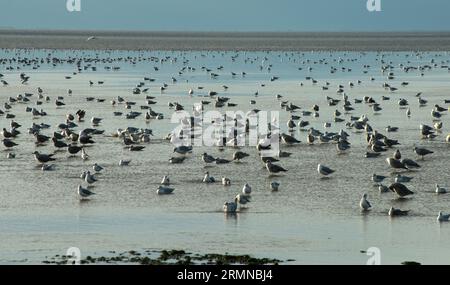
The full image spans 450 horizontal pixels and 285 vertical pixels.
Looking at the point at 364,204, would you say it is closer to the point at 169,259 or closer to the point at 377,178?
the point at 377,178

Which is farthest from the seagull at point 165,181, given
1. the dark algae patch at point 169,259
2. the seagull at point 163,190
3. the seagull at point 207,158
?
the dark algae patch at point 169,259

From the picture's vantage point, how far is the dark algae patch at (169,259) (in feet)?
54.7

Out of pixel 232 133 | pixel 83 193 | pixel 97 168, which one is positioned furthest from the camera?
pixel 232 133

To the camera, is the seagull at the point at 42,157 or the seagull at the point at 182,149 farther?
the seagull at the point at 182,149

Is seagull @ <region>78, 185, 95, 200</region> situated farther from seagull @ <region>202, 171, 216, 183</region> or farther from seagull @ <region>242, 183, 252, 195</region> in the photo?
seagull @ <region>242, 183, 252, 195</region>

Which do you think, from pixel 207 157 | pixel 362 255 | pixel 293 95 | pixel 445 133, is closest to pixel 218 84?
pixel 293 95

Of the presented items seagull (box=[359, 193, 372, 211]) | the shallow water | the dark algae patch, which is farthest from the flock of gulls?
the dark algae patch

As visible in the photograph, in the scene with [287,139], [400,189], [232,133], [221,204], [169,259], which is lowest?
[169,259]

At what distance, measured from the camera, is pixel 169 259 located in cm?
1698

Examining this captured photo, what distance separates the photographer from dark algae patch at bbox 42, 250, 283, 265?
16.7 m

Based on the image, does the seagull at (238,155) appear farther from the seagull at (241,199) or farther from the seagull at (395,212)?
the seagull at (395,212)

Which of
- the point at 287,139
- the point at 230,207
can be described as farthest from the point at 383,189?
the point at 287,139
